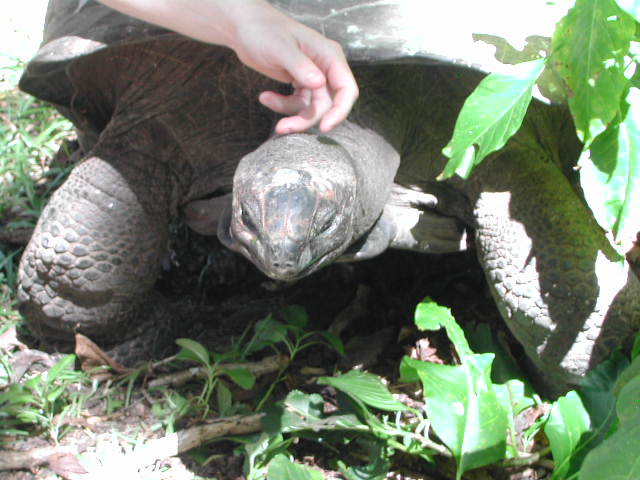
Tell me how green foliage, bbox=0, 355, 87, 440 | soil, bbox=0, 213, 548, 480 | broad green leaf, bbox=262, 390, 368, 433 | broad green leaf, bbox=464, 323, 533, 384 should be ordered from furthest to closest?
soil, bbox=0, 213, 548, 480
broad green leaf, bbox=464, 323, 533, 384
green foliage, bbox=0, 355, 87, 440
broad green leaf, bbox=262, 390, 368, 433

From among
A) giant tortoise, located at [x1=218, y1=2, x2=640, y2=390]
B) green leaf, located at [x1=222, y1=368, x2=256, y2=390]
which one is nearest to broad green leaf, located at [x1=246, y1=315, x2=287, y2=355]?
green leaf, located at [x1=222, y1=368, x2=256, y2=390]

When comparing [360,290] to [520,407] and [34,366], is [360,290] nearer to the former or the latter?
[520,407]

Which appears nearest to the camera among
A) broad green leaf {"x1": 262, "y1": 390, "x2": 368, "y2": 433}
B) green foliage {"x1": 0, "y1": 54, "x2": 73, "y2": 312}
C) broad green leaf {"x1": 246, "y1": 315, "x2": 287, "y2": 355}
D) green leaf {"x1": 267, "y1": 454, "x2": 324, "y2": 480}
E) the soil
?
green leaf {"x1": 267, "y1": 454, "x2": 324, "y2": 480}

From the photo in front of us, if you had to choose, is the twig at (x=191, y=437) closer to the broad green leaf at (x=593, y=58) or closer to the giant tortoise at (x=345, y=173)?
the giant tortoise at (x=345, y=173)

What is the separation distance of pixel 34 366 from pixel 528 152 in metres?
1.73

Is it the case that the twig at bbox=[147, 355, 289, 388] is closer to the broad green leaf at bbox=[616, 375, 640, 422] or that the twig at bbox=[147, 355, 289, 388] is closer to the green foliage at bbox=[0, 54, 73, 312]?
the green foliage at bbox=[0, 54, 73, 312]

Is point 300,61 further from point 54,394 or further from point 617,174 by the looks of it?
point 54,394

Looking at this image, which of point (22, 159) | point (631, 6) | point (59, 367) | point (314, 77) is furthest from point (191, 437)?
point (22, 159)

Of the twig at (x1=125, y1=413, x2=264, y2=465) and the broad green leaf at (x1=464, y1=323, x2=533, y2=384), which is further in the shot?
the broad green leaf at (x1=464, y1=323, x2=533, y2=384)

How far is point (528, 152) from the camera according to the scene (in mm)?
2398

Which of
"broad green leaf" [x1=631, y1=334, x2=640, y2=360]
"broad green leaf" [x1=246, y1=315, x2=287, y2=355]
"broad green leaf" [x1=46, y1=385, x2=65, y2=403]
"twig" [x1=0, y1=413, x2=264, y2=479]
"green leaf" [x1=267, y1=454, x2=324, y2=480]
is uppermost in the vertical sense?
"broad green leaf" [x1=631, y1=334, x2=640, y2=360]

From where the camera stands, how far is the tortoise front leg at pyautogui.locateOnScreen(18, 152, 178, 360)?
2.49 metres

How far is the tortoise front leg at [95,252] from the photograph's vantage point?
249 centimetres

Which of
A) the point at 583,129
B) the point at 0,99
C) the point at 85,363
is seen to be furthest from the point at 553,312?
the point at 0,99
